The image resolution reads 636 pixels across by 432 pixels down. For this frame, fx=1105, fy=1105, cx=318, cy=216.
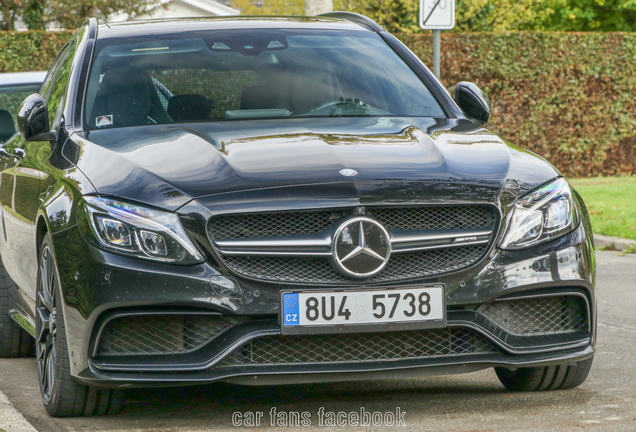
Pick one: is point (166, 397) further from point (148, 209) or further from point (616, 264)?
point (616, 264)

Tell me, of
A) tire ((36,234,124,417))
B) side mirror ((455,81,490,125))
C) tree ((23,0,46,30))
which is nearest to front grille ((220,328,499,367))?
tire ((36,234,124,417))

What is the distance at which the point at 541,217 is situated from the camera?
162 inches

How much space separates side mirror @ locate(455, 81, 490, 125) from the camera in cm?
536

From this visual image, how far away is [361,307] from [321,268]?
19 centimetres

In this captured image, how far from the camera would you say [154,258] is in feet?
12.6

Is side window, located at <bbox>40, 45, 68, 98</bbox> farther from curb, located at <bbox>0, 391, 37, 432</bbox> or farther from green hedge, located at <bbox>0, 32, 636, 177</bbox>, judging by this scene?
green hedge, located at <bbox>0, 32, 636, 177</bbox>

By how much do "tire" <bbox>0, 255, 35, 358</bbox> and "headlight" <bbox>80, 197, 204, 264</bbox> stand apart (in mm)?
2183

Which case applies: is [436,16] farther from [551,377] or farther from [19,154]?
[551,377]

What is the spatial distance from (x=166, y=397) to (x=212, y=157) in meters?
1.16

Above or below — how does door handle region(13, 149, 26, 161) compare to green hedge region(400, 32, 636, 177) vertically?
above

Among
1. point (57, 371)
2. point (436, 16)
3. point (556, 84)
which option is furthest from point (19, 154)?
point (556, 84)

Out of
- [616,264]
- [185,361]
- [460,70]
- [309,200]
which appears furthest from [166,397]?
[460,70]

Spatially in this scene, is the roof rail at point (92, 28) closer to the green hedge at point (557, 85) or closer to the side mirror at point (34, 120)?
the side mirror at point (34, 120)

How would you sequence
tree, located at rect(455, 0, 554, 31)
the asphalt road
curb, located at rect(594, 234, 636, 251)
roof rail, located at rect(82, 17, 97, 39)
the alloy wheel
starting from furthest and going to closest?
tree, located at rect(455, 0, 554, 31)
curb, located at rect(594, 234, 636, 251)
roof rail, located at rect(82, 17, 97, 39)
the alloy wheel
the asphalt road
